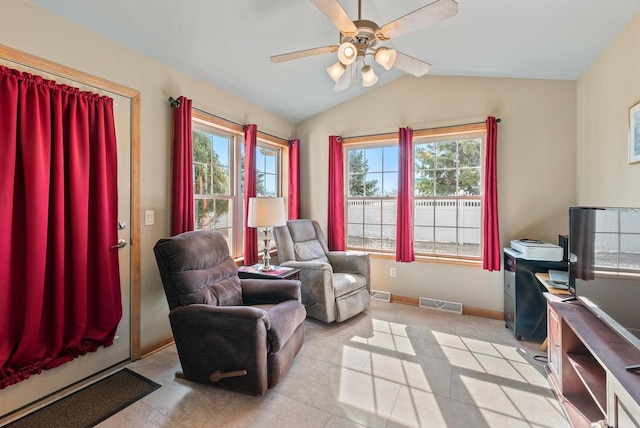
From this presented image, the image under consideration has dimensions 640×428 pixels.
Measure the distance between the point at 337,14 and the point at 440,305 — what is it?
3195mm

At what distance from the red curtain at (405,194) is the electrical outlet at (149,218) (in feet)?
8.71

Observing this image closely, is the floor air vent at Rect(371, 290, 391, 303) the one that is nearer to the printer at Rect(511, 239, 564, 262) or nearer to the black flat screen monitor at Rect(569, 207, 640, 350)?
the printer at Rect(511, 239, 564, 262)

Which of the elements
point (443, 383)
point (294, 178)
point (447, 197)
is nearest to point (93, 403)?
point (443, 383)

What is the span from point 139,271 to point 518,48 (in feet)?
12.4

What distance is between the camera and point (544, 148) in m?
3.01

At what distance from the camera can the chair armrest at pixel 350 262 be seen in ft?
11.2

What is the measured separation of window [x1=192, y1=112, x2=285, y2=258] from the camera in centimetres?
297

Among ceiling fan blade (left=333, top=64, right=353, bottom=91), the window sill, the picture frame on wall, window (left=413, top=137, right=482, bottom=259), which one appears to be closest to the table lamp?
ceiling fan blade (left=333, top=64, right=353, bottom=91)

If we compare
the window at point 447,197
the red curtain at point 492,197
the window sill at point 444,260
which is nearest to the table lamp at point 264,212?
the window sill at point 444,260

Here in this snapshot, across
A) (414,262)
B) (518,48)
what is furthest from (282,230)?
(518,48)

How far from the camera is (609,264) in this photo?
1.50 m

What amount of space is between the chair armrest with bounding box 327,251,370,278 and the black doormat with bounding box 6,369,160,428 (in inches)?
84.2

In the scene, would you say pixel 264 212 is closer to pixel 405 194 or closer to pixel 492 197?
pixel 405 194

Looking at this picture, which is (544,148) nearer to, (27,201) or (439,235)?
(439,235)
